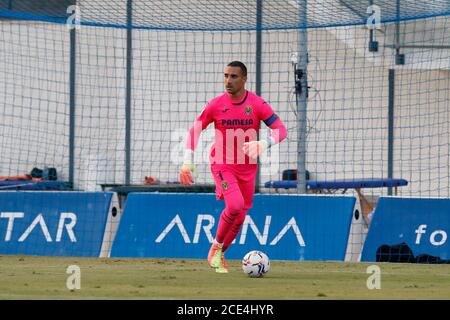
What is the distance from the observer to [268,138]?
511 inches

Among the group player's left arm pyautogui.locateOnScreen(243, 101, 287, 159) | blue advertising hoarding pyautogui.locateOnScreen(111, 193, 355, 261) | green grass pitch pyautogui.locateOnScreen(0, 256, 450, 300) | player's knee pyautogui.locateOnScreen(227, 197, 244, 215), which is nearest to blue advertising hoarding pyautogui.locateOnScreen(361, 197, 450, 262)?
blue advertising hoarding pyautogui.locateOnScreen(111, 193, 355, 261)

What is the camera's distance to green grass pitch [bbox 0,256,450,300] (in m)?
10.3

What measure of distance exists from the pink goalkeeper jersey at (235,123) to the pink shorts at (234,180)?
67 mm

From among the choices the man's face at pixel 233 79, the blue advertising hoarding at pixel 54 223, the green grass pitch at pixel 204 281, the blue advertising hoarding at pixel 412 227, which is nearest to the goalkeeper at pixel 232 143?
the man's face at pixel 233 79

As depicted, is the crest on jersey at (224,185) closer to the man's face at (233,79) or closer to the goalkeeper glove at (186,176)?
the goalkeeper glove at (186,176)

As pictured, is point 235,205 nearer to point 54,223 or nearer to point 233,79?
point 233,79

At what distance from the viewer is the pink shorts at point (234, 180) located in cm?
1301

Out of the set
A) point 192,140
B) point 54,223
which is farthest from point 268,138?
point 54,223

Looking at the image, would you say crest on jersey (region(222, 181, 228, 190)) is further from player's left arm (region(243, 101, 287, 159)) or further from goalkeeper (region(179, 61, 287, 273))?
player's left arm (region(243, 101, 287, 159))

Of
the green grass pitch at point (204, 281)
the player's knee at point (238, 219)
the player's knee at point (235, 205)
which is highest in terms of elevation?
the player's knee at point (235, 205)

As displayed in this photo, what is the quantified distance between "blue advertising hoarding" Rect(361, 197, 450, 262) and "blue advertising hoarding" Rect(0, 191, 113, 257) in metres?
4.01

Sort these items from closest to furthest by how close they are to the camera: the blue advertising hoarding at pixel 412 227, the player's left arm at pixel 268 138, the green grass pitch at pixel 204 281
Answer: the green grass pitch at pixel 204 281
the player's left arm at pixel 268 138
the blue advertising hoarding at pixel 412 227
